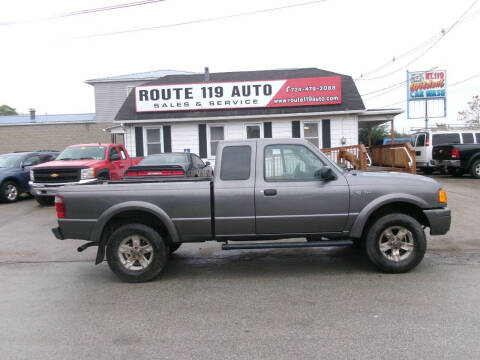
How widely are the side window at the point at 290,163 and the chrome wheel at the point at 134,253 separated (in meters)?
1.94

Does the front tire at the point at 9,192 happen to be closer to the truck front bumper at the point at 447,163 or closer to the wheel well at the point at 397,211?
the wheel well at the point at 397,211

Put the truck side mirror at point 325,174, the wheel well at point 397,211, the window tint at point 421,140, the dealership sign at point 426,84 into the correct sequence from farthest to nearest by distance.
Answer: the dealership sign at point 426,84 < the window tint at point 421,140 < the wheel well at point 397,211 < the truck side mirror at point 325,174

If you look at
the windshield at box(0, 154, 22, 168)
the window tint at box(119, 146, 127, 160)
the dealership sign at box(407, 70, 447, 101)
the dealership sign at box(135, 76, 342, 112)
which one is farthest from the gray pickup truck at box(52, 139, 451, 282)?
the dealership sign at box(407, 70, 447, 101)

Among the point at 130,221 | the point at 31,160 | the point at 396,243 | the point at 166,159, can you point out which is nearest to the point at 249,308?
the point at 130,221

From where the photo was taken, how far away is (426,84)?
32.4 meters

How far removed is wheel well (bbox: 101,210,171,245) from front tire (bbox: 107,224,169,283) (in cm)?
14

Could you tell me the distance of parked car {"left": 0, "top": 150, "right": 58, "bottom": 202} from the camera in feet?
43.6

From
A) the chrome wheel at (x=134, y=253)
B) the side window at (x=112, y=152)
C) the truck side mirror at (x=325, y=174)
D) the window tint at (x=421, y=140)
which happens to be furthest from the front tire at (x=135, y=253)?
the window tint at (x=421, y=140)

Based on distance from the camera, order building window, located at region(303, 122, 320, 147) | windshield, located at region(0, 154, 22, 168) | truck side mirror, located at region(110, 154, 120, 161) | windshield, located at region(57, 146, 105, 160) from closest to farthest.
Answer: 1. windshield, located at region(57, 146, 105, 160)
2. truck side mirror, located at region(110, 154, 120, 161)
3. windshield, located at region(0, 154, 22, 168)
4. building window, located at region(303, 122, 320, 147)

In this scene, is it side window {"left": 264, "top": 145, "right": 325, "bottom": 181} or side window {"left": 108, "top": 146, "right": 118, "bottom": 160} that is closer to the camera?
side window {"left": 264, "top": 145, "right": 325, "bottom": 181}

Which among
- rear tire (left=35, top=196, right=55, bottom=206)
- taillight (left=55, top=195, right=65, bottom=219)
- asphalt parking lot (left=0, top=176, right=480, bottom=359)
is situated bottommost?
asphalt parking lot (left=0, top=176, right=480, bottom=359)

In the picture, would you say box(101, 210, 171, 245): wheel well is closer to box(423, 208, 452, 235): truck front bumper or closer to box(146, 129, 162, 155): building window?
box(423, 208, 452, 235): truck front bumper

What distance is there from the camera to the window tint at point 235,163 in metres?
5.44

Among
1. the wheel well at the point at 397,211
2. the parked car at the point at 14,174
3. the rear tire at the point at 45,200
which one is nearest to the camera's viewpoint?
the wheel well at the point at 397,211
